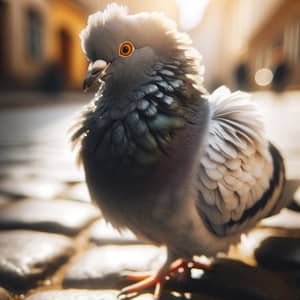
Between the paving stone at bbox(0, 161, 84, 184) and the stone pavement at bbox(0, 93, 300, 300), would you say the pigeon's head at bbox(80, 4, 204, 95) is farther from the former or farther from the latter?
the paving stone at bbox(0, 161, 84, 184)

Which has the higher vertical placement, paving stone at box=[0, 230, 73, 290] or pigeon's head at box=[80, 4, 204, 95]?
pigeon's head at box=[80, 4, 204, 95]

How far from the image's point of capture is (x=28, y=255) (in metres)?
1.95

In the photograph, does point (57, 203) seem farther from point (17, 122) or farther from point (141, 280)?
→ point (17, 122)

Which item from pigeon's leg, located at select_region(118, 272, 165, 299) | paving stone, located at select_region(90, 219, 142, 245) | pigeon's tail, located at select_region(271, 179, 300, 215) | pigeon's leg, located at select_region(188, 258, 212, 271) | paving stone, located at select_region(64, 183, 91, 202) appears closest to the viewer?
pigeon's leg, located at select_region(118, 272, 165, 299)

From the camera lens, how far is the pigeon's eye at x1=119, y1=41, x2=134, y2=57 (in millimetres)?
1645

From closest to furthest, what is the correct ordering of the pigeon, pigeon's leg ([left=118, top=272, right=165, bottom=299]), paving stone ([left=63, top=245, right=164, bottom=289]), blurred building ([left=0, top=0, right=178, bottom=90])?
the pigeon < pigeon's leg ([left=118, top=272, right=165, bottom=299]) < paving stone ([left=63, top=245, right=164, bottom=289]) < blurred building ([left=0, top=0, right=178, bottom=90])

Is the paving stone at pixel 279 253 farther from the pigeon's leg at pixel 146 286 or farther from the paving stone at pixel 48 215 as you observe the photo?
the paving stone at pixel 48 215

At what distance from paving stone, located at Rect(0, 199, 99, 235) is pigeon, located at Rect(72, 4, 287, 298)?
2.44ft

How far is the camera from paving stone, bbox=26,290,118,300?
1.60 m

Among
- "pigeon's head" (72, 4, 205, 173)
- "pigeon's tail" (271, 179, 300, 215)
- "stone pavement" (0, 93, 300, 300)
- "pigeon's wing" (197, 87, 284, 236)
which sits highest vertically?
"pigeon's head" (72, 4, 205, 173)

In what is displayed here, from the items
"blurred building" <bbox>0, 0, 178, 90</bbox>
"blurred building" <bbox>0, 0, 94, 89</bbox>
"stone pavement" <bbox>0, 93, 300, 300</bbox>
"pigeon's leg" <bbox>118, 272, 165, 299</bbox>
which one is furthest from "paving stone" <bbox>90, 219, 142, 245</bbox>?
"blurred building" <bbox>0, 0, 94, 89</bbox>

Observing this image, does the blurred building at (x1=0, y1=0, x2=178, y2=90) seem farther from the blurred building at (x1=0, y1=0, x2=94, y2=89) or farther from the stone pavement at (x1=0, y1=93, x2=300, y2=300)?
the stone pavement at (x1=0, y1=93, x2=300, y2=300)

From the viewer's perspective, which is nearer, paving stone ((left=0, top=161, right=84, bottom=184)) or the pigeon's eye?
the pigeon's eye

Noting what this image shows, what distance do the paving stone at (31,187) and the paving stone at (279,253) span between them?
164cm
